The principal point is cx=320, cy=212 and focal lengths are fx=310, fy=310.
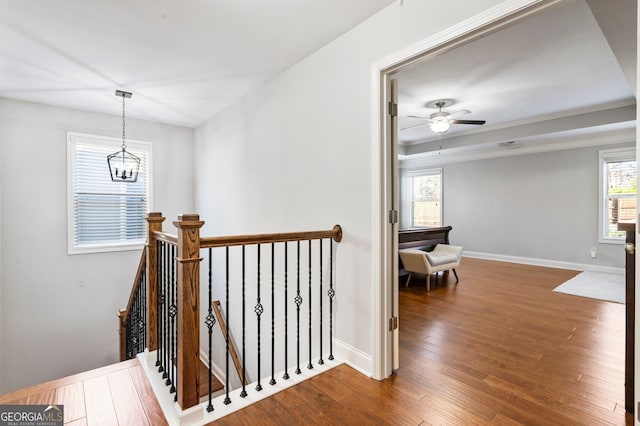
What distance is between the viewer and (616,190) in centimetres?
540

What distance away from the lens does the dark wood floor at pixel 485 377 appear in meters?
1.76

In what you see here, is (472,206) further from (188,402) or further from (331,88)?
(188,402)

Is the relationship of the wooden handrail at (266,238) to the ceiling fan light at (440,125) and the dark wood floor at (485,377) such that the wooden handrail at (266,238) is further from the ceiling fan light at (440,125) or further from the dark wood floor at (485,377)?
the ceiling fan light at (440,125)

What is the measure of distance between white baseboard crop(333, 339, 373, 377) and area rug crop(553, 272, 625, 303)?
→ 3.71 meters

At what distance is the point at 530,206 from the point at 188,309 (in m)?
6.85

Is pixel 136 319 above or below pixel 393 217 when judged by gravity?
below

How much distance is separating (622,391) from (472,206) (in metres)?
5.64

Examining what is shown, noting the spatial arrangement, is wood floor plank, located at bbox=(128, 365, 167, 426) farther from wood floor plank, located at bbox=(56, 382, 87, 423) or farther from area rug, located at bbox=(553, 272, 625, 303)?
area rug, located at bbox=(553, 272, 625, 303)

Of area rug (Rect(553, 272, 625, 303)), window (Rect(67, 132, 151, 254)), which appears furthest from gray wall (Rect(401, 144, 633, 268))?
window (Rect(67, 132, 151, 254))

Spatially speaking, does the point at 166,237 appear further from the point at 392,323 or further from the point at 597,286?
the point at 597,286

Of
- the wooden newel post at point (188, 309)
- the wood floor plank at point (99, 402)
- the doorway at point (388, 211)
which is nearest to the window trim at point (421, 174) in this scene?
the doorway at point (388, 211)

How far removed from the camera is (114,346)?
14.9ft

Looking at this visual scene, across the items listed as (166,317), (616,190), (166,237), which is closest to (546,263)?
(616,190)

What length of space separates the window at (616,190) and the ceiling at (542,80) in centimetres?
43
